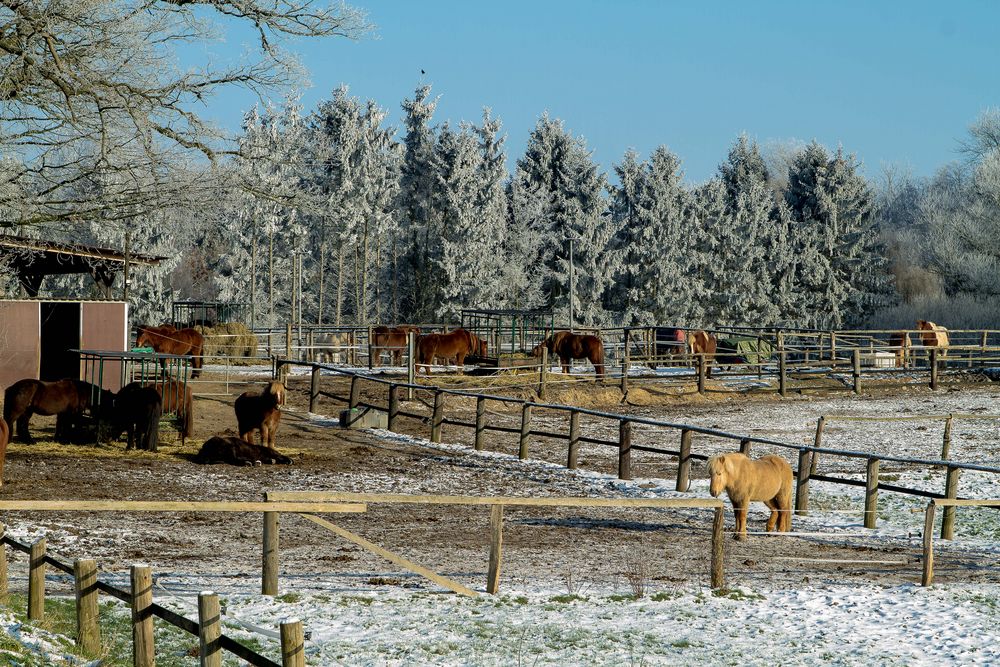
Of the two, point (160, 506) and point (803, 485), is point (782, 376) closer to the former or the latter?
point (803, 485)

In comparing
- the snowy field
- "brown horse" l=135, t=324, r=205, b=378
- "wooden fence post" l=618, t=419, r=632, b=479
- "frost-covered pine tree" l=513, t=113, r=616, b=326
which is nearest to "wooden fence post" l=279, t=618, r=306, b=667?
the snowy field

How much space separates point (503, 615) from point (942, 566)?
16.5 ft

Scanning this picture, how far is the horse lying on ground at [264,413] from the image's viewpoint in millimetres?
16141

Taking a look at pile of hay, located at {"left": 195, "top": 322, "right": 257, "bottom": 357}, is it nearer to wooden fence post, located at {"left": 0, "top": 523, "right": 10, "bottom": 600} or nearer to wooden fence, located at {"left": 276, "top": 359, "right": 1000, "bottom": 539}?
wooden fence, located at {"left": 276, "top": 359, "right": 1000, "bottom": 539}

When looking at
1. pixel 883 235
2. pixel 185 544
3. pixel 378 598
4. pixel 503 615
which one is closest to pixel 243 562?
pixel 185 544

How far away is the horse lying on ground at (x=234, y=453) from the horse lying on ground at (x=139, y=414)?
1.02 m

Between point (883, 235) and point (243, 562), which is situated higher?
point (883, 235)

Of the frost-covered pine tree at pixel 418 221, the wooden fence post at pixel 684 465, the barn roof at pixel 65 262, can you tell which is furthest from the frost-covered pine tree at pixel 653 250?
the wooden fence post at pixel 684 465

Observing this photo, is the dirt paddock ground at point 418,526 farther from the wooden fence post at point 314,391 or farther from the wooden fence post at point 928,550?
the wooden fence post at point 314,391

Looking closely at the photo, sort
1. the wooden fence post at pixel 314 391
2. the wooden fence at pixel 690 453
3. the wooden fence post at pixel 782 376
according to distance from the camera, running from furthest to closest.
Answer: the wooden fence post at pixel 782 376
the wooden fence post at pixel 314 391
the wooden fence at pixel 690 453

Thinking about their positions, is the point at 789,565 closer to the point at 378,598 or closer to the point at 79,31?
the point at 378,598

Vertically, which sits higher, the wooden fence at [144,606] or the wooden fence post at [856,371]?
the wooden fence post at [856,371]

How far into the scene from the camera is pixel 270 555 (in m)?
8.22

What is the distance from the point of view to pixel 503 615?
811cm
